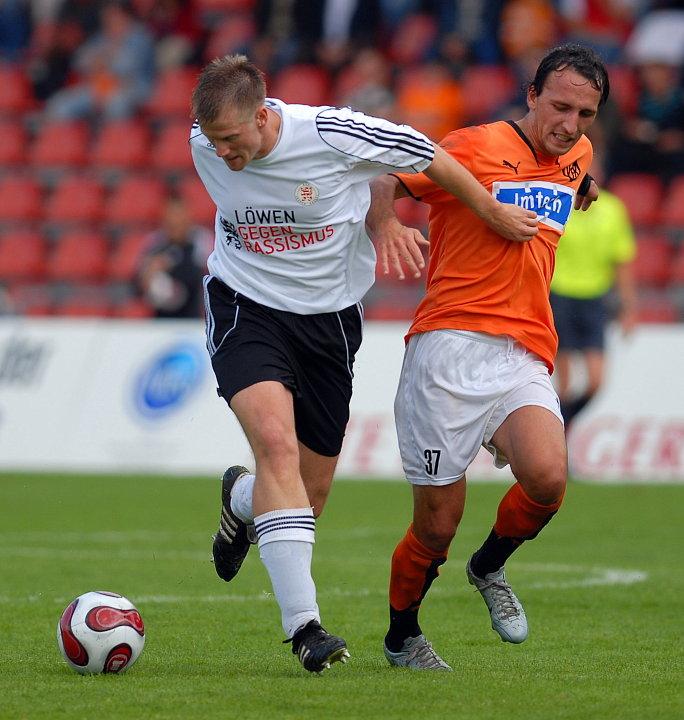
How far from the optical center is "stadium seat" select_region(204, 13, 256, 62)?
70.0 ft

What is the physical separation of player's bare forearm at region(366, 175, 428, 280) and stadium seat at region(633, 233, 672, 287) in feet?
37.1

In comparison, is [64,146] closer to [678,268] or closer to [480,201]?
[678,268]

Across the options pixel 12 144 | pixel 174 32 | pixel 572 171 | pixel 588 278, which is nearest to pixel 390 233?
pixel 572 171

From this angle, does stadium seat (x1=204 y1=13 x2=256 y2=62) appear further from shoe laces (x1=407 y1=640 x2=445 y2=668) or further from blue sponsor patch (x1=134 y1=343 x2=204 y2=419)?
shoe laces (x1=407 y1=640 x2=445 y2=668)

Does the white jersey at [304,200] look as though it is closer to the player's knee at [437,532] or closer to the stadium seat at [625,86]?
the player's knee at [437,532]

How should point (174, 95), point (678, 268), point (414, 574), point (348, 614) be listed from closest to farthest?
point (414, 574) → point (348, 614) → point (678, 268) → point (174, 95)

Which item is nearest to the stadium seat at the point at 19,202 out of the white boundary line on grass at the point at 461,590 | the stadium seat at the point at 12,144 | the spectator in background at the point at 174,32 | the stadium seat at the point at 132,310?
the stadium seat at the point at 12,144

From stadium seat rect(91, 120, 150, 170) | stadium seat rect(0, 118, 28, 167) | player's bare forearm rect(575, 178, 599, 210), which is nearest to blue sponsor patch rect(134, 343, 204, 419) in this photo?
stadium seat rect(91, 120, 150, 170)

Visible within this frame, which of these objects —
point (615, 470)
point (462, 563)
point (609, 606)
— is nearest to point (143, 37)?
point (615, 470)

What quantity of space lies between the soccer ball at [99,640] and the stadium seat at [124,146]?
16.1 m

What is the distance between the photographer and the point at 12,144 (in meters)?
22.1

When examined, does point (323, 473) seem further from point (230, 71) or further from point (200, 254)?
point (200, 254)

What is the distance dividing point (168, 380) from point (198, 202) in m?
5.53

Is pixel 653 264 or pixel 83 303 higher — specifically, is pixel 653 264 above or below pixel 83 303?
above
